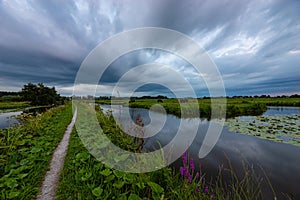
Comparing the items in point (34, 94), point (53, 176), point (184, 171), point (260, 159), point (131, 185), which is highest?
point (34, 94)

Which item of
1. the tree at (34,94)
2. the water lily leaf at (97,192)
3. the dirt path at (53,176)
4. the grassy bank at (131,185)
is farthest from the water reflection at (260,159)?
the tree at (34,94)

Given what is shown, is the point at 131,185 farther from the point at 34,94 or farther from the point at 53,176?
the point at 34,94

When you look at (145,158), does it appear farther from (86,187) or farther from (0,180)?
(0,180)

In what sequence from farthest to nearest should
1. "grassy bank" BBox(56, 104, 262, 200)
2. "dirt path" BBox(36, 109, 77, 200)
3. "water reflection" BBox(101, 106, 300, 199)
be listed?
"water reflection" BBox(101, 106, 300, 199)
"dirt path" BBox(36, 109, 77, 200)
"grassy bank" BBox(56, 104, 262, 200)

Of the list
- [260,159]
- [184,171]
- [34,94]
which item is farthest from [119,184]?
[34,94]

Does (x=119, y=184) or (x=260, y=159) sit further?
(x=260, y=159)

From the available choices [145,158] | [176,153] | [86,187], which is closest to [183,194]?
[145,158]

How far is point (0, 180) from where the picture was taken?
7.66ft

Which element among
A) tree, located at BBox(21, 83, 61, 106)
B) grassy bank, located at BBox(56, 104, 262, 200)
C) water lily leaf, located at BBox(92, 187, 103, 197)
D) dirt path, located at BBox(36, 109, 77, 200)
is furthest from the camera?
tree, located at BBox(21, 83, 61, 106)

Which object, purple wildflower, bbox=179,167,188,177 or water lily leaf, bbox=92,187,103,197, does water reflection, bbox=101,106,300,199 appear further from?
water lily leaf, bbox=92,187,103,197

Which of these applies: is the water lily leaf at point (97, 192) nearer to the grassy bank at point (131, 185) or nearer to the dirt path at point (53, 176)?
the grassy bank at point (131, 185)

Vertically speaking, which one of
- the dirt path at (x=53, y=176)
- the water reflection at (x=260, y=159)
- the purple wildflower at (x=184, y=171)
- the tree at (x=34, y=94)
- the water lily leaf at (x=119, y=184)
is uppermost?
the tree at (x=34, y=94)

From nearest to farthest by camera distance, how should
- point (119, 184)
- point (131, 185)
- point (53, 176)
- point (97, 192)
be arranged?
point (97, 192) → point (119, 184) → point (131, 185) → point (53, 176)

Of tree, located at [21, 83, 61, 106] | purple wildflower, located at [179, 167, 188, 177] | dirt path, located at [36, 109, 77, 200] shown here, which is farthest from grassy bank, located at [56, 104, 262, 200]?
tree, located at [21, 83, 61, 106]
